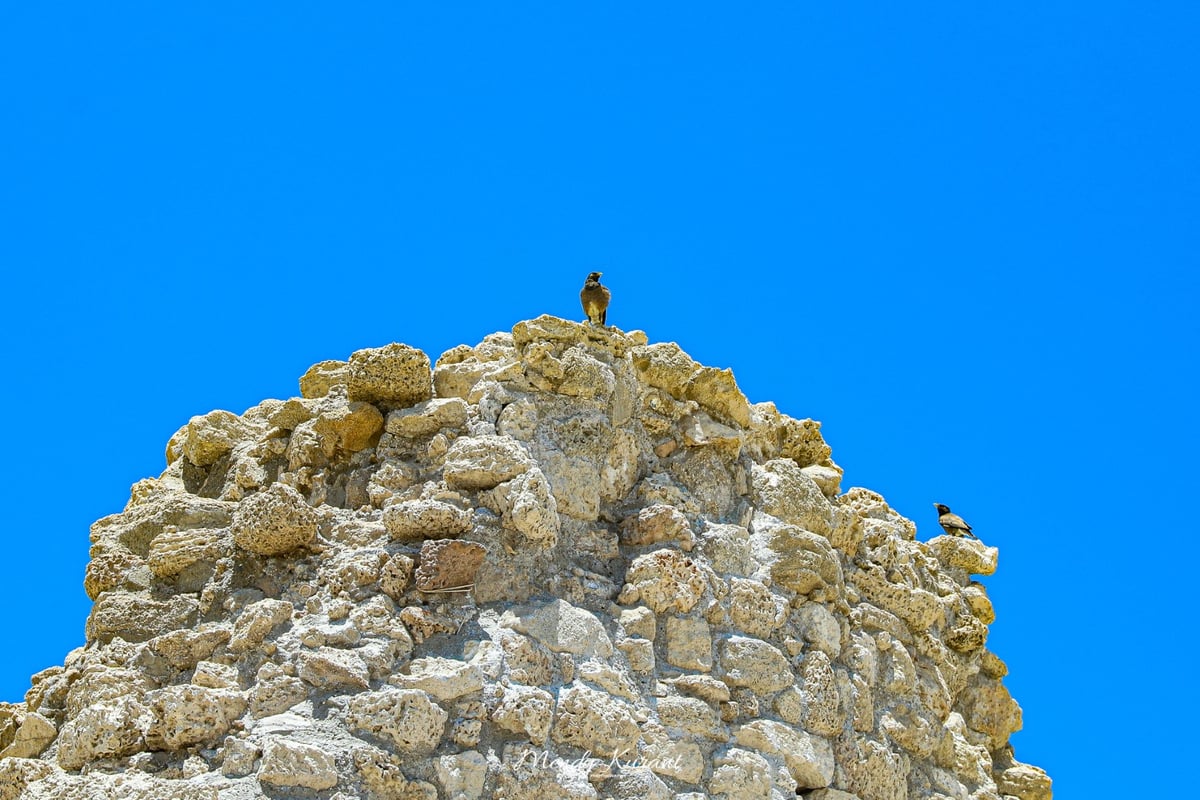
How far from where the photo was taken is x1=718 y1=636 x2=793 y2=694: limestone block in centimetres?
827

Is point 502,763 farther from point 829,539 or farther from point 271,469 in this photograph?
point 829,539

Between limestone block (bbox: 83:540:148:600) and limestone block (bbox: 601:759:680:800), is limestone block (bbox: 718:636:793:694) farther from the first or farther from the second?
limestone block (bbox: 83:540:148:600)

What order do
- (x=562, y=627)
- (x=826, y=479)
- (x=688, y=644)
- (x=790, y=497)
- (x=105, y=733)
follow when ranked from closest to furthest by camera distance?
(x=105, y=733) < (x=562, y=627) < (x=688, y=644) < (x=790, y=497) < (x=826, y=479)

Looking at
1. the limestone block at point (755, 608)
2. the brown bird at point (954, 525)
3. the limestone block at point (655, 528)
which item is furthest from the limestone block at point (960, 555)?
the limestone block at point (655, 528)

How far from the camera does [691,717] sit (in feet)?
25.9

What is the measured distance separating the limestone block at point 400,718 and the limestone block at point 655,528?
2003 mm

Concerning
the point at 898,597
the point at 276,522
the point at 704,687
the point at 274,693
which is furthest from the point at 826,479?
the point at 274,693

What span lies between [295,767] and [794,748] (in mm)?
3005

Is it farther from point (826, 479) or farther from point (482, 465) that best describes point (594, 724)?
point (826, 479)

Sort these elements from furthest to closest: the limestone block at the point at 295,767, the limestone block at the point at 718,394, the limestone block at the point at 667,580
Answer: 1. the limestone block at the point at 718,394
2. the limestone block at the point at 667,580
3. the limestone block at the point at 295,767

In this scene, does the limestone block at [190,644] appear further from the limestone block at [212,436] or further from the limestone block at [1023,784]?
the limestone block at [1023,784]

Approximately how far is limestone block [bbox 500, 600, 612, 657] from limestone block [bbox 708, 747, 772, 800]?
0.88m

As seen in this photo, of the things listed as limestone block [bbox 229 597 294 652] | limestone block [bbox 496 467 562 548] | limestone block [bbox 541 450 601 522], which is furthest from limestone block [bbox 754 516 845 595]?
limestone block [bbox 229 597 294 652]

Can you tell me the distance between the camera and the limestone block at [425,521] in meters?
7.70
